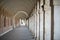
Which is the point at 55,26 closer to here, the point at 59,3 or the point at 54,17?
the point at 54,17

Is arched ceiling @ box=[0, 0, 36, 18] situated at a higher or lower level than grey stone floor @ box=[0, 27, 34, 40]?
higher

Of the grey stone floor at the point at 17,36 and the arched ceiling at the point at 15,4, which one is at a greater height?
the arched ceiling at the point at 15,4

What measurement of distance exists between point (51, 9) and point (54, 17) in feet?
1.19

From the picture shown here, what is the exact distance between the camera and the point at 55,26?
540 centimetres

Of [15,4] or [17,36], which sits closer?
[17,36]

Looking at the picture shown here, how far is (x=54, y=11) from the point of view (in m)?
5.39

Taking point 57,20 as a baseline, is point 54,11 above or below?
above

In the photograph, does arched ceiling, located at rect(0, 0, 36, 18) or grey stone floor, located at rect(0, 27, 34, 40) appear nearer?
grey stone floor, located at rect(0, 27, 34, 40)

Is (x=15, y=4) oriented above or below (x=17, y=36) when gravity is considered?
above

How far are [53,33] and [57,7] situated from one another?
104 cm

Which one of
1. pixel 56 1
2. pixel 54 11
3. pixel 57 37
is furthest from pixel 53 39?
pixel 56 1

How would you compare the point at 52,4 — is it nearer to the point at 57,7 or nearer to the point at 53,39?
the point at 57,7

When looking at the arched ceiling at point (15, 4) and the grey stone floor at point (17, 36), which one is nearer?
the grey stone floor at point (17, 36)

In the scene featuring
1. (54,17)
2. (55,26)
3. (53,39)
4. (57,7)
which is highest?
(57,7)
